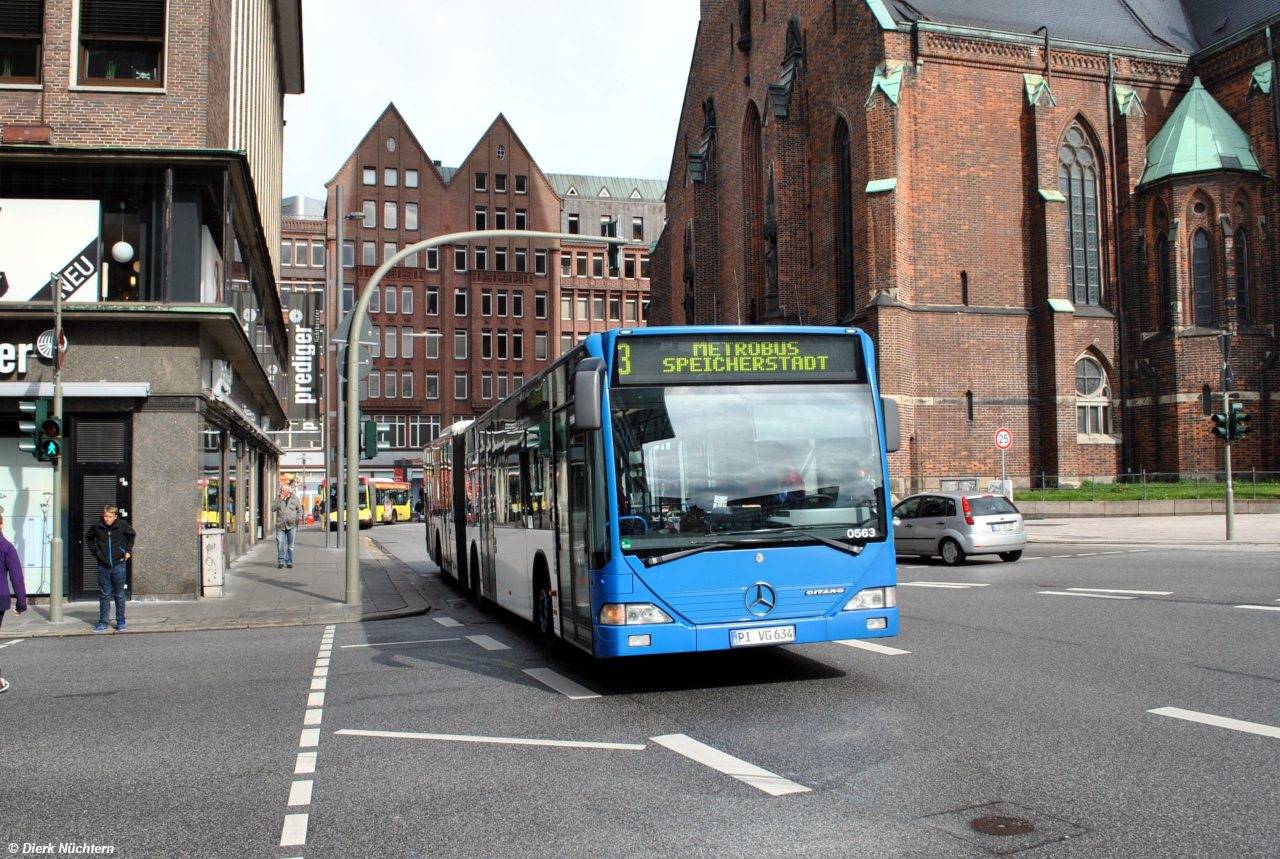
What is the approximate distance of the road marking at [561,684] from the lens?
8.02 meters

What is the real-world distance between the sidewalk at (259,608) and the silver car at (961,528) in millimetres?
9198

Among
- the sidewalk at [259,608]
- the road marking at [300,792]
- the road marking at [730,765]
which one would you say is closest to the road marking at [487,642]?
the sidewalk at [259,608]

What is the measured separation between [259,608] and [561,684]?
8369 mm

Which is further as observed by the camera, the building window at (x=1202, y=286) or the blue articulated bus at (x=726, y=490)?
the building window at (x=1202, y=286)

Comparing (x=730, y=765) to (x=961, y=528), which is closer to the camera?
(x=730, y=765)

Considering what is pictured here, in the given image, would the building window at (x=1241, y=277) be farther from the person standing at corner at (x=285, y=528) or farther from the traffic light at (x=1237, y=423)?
the person standing at corner at (x=285, y=528)

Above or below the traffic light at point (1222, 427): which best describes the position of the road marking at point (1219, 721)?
below

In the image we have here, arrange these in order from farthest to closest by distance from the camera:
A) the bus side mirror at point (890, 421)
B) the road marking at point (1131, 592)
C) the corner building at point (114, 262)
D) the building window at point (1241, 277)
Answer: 1. the building window at point (1241, 277)
2. the corner building at point (114, 262)
3. the road marking at point (1131, 592)
4. the bus side mirror at point (890, 421)

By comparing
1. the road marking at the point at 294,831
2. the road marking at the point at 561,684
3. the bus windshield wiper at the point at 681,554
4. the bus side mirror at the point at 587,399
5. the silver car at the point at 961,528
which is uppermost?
the bus side mirror at the point at 587,399

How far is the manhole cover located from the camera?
177 inches

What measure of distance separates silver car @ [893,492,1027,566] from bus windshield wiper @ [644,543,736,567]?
41.2 feet

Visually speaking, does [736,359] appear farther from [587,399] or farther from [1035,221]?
[1035,221]

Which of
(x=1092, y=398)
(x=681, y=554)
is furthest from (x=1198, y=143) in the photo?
(x=681, y=554)

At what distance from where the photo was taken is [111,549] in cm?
1298
